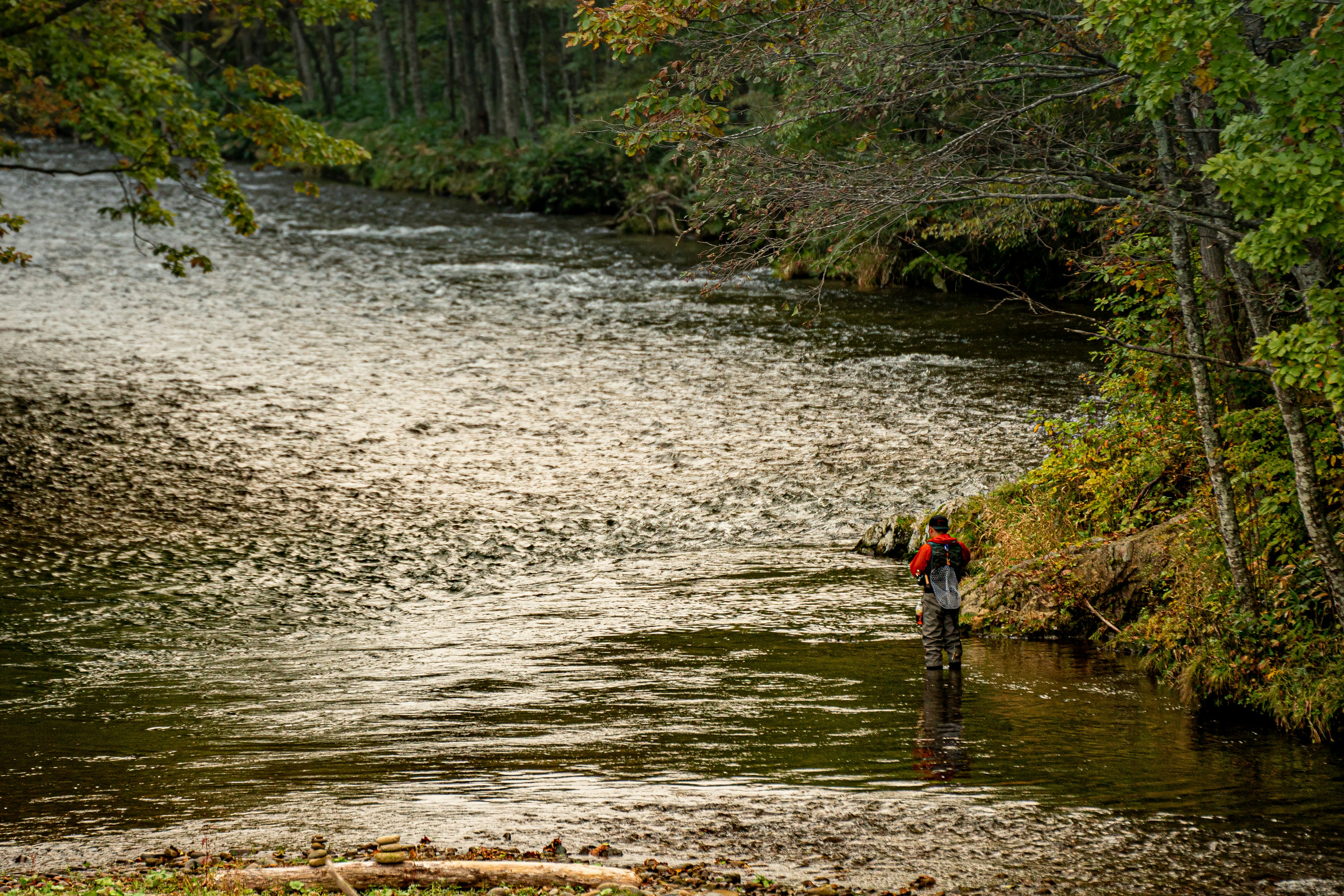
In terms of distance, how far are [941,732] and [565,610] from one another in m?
4.83

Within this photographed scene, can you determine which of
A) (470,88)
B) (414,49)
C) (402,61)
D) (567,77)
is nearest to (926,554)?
(470,88)

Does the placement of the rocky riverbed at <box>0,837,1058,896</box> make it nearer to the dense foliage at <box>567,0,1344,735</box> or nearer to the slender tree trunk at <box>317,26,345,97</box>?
the dense foliage at <box>567,0,1344,735</box>

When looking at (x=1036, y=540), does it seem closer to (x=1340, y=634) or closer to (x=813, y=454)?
(x=1340, y=634)

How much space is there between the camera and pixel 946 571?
10.9 metres

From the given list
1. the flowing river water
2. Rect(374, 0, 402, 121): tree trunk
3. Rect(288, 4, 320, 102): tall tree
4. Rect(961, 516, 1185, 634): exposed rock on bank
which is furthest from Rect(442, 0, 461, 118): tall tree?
Rect(961, 516, 1185, 634): exposed rock on bank

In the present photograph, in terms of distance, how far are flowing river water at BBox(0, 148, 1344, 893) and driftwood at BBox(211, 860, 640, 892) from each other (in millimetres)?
706

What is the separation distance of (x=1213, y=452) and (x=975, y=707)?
9.14ft

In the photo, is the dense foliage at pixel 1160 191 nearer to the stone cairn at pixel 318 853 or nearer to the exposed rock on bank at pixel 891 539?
the exposed rock on bank at pixel 891 539

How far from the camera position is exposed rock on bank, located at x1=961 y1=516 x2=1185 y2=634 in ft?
39.0

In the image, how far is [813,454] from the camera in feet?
59.8

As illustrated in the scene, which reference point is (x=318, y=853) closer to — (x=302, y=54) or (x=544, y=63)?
(x=544, y=63)

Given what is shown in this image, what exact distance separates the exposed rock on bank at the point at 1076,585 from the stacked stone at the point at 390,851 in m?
7.14

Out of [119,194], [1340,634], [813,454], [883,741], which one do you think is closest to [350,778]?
[883,741]

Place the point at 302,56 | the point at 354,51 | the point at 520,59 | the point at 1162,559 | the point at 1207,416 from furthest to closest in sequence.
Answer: the point at 354,51 < the point at 302,56 < the point at 520,59 < the point at 1162,559 < the point at 1207,416
